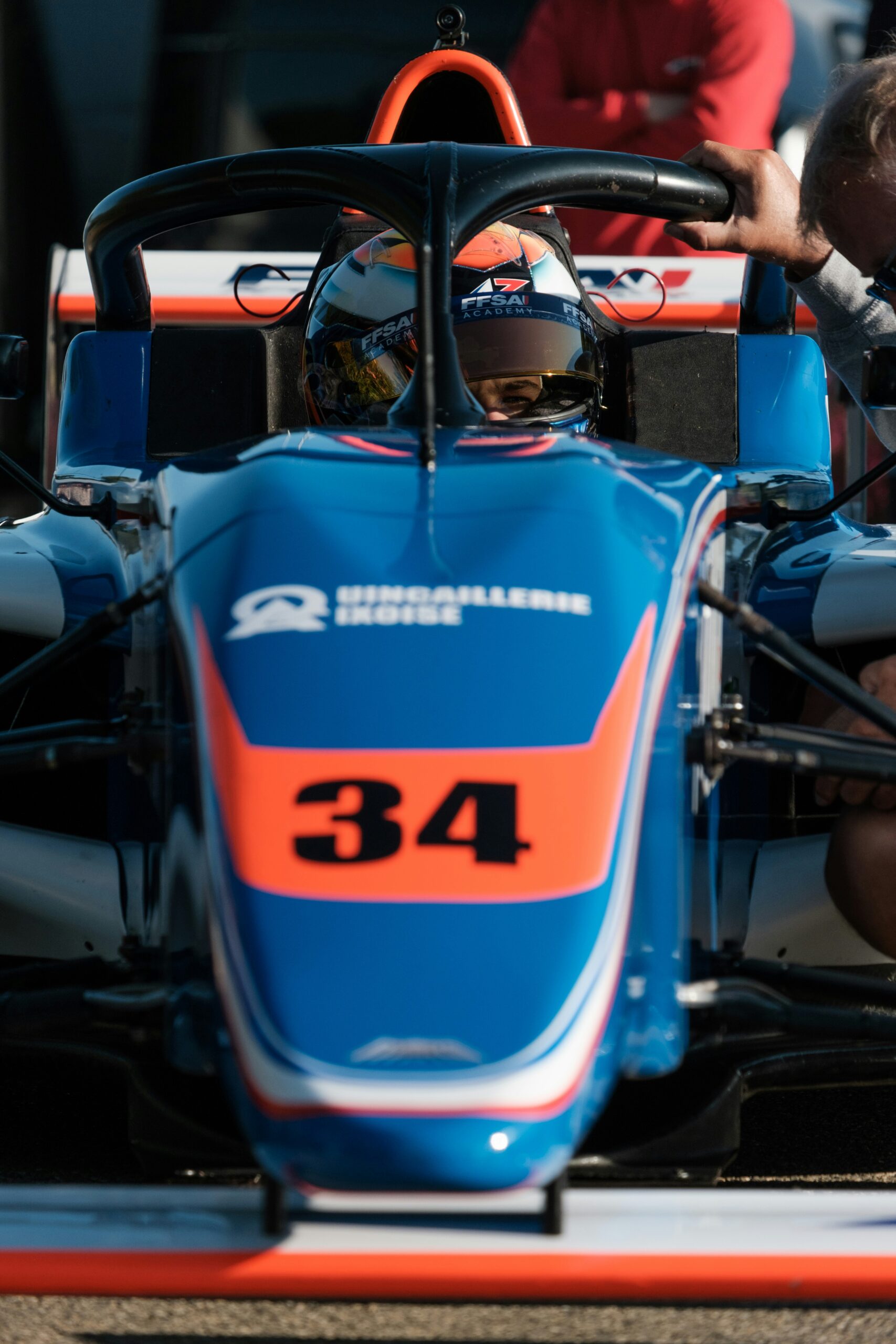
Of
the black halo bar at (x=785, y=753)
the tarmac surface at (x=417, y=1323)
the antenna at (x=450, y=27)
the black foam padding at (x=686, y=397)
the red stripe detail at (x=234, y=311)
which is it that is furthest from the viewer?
the red stripe detail at (x=234, y=311)

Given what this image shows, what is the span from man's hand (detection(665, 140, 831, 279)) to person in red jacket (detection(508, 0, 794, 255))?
2.39m

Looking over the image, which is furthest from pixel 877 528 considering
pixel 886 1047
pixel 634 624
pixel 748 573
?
pixel 634 624

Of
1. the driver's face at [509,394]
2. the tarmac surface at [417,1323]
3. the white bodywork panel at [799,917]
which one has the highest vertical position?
the driver's face at [509,394]

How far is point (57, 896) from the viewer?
6.26 feet

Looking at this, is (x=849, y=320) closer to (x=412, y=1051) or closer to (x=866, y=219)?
(x=866, y=219)

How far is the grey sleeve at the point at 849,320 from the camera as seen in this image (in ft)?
9.61

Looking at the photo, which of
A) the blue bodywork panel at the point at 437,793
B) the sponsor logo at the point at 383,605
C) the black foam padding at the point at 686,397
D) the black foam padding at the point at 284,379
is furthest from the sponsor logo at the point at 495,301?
the sponsor logo at the point at 383,605

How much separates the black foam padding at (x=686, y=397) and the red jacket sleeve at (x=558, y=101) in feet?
8.24

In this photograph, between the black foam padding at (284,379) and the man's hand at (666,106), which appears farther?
the man's hand at (666,106)

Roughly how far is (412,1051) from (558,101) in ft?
14.8

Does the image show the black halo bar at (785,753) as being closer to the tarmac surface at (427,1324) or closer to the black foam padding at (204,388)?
the tarmac surface at (427,1324)

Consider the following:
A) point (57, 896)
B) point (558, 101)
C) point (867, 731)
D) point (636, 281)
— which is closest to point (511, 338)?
point (867, 731)

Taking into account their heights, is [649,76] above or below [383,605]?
above

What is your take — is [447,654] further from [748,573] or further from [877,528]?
[877,528]
